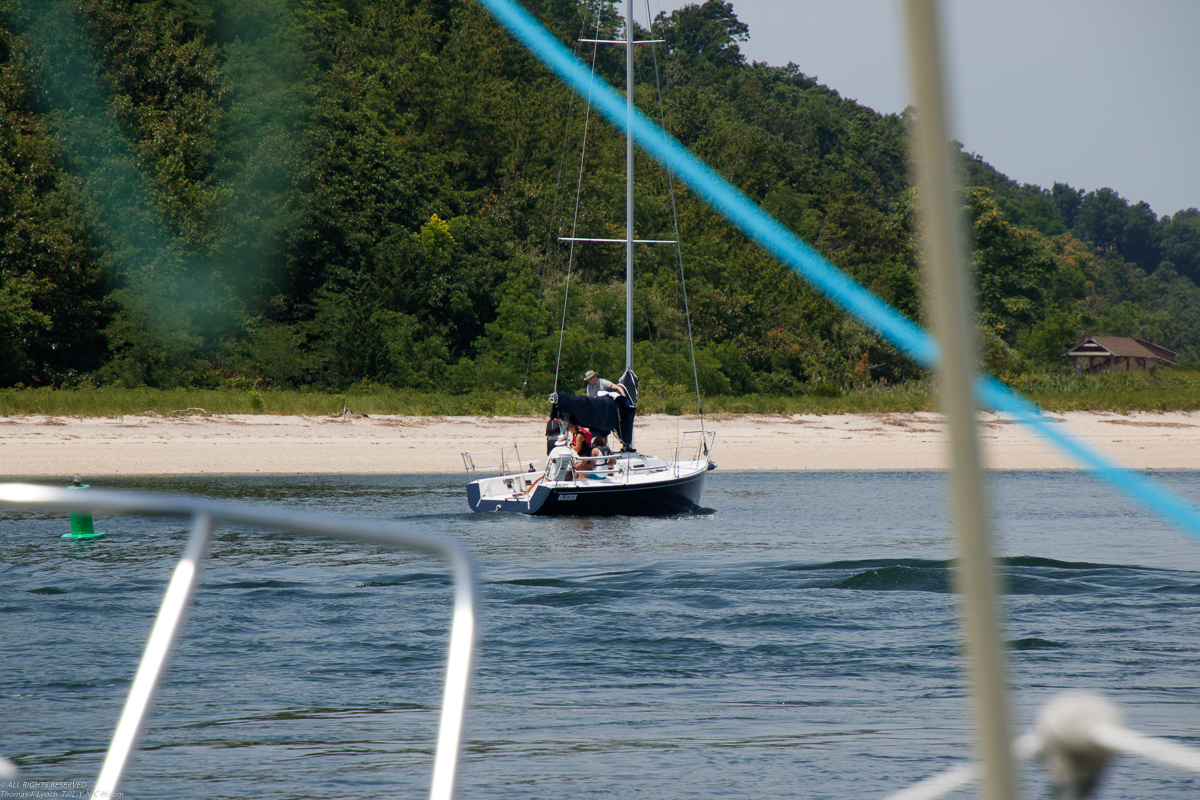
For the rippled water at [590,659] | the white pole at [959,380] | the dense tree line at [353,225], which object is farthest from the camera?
the dense tree line at [353,225]

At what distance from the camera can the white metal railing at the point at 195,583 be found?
169 centimetres

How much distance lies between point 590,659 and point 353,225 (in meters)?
36.4

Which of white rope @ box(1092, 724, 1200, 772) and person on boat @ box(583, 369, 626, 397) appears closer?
white rope @ box(1092, 724, 1200, 772)

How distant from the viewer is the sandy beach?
25.4m

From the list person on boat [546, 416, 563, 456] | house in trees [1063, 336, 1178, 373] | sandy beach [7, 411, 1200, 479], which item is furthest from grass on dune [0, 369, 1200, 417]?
house in trees [1063, 336, 1178, 373]

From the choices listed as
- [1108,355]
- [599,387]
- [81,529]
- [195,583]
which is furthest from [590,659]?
[1108,355]

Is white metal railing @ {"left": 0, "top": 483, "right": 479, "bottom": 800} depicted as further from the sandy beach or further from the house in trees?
the house in trees

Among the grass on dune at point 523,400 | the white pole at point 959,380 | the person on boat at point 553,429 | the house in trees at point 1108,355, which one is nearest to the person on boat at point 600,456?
the person on boat at point 553,429

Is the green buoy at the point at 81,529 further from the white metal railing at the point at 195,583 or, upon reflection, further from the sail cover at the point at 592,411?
the white metal railing at the point at 195,583

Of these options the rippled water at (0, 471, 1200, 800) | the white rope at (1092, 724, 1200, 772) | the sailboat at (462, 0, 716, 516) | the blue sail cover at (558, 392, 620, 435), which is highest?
the white rope at (1092, 724, 1200, 772)

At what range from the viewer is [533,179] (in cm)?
4925

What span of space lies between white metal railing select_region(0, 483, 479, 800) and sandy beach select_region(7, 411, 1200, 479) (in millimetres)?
23084

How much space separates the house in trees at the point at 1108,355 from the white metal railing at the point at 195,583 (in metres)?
67.8

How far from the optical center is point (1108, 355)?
6706cm
